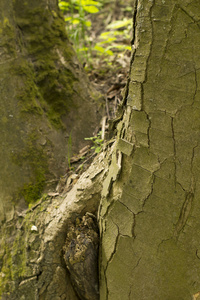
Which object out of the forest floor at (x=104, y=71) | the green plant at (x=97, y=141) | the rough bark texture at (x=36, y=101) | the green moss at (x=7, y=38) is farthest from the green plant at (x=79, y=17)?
the green plant at (x=97, y=141)

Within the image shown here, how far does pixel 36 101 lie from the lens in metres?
2.08

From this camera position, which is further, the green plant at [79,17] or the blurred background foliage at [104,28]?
the blurred background foliage at [104,28]

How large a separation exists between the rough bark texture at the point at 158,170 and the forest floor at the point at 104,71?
0.37 metres

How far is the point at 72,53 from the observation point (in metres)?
2.33

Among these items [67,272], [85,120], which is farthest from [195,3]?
[67,272]

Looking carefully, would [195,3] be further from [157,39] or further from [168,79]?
[168,79]

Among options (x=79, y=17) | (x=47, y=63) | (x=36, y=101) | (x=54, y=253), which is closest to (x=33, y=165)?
(x=36, y=101)

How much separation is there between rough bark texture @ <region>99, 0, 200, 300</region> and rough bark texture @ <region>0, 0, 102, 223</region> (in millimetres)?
728

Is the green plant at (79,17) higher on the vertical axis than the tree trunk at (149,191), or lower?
higher

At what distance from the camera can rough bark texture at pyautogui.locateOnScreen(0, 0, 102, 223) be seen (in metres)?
1.91

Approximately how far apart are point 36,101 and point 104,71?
4.43 ft

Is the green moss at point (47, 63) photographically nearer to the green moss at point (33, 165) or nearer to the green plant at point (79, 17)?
the green moss at point (33, 165)

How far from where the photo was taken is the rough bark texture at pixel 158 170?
111 cm

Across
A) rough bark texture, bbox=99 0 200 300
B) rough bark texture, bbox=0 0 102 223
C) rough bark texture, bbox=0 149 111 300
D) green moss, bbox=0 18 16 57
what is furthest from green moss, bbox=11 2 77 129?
rough bark texture, bbox=99 0 200 300
